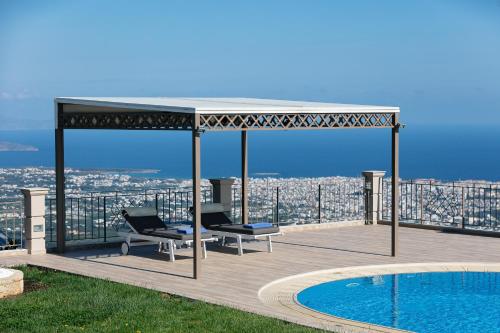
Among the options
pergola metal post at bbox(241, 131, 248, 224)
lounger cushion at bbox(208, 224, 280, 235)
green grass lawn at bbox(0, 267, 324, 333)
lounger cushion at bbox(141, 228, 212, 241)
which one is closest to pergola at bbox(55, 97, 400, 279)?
lounger cushion at bbox(141, 228, 212, 241)

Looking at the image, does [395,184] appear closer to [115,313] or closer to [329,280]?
[329,280]

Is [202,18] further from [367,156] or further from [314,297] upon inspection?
[314,297]

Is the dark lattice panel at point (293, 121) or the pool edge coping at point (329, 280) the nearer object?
the pool edge coping at point (329, 280)

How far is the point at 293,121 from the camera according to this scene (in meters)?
14.9

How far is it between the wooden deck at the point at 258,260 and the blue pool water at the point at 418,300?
2.91ft

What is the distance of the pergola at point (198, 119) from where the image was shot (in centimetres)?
1344

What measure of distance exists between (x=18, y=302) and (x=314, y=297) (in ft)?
13.3

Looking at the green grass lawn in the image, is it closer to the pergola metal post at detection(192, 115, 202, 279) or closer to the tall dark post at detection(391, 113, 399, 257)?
the pergola metal post at detection(192, 115, 202, 279)

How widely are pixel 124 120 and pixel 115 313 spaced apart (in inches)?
226

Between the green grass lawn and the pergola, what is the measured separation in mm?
1976

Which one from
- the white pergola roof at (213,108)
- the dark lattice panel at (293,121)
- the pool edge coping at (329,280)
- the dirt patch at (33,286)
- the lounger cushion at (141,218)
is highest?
the white pergola roof at (213,108)

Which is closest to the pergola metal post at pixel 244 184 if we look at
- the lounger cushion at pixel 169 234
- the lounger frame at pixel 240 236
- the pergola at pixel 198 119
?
the lounger frame at pixel 240 236

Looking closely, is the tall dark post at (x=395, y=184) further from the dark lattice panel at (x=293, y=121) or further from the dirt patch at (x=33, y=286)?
the dirt patch at (x=33, y=286)

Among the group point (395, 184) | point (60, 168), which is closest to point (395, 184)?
point (395, 184)
